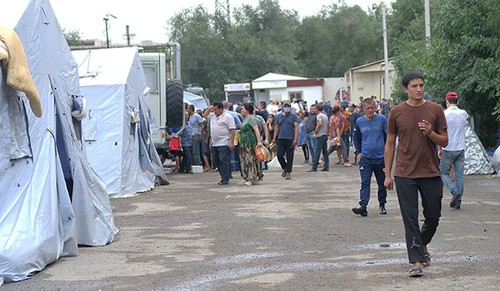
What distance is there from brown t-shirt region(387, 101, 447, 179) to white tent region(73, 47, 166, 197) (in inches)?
378

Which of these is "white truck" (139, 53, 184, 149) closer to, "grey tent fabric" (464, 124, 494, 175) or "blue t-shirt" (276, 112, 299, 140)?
"blue t-shirt" (276, 112, 299, 140)

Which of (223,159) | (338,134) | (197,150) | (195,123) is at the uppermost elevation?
(195,123)

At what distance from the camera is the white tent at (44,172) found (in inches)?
361

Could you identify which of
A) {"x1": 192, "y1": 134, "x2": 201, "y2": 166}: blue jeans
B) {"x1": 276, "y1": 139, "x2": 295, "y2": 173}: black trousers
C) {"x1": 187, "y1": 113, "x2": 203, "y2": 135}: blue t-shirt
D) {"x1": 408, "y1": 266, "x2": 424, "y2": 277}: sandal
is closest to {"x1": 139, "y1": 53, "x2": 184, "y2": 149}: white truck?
{"x1": 187, "y1": 113, "x2": 203, "y2": 135}: blue t-shirt

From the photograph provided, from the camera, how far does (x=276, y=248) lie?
1016 centimetres

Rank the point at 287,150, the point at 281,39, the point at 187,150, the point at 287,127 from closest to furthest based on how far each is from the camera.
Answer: the point at 287,127, the point at 287,150, the point at 187,150, the point at 281,39

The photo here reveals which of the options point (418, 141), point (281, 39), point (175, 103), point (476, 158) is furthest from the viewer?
point (281, 39)

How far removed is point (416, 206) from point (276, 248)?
2.22 metres

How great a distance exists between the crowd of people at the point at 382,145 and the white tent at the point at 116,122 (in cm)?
169

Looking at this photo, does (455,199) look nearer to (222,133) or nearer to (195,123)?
(222,133)

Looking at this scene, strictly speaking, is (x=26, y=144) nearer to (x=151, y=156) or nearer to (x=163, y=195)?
(x=163, y=195)

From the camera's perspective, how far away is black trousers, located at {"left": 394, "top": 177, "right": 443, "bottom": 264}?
836cm

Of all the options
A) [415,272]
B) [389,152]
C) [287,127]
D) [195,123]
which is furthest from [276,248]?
[195,123]

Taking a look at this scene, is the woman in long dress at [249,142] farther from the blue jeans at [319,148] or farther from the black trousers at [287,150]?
the blue jeans at [319,148]
